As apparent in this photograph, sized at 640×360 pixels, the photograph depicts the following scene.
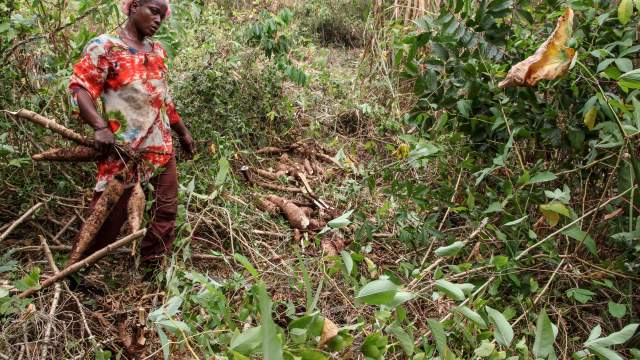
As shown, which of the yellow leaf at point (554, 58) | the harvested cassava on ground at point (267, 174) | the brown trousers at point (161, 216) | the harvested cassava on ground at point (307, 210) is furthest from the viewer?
the harvested cassava on ground at point (267, 174)

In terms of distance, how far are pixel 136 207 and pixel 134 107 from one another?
437 mm

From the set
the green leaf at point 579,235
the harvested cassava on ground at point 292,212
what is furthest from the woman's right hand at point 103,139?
the green leaf at point 579,235

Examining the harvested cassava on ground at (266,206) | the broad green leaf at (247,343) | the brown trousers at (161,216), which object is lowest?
the harvested cassava on ground at (266,206)

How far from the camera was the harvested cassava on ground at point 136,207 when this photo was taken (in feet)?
7.14

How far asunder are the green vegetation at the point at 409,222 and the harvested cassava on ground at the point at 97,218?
15 centimetres

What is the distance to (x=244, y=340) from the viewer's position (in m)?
0.93

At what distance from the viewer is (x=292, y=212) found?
10.1ft

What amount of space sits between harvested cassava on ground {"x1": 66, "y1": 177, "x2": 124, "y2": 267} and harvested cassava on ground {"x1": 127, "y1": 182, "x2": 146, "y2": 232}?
0.22 feet

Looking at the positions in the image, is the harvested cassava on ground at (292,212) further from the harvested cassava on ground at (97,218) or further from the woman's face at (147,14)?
the woman's face at (147,14)

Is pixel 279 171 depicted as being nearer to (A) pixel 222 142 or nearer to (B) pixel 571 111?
(A) pixel 222 142

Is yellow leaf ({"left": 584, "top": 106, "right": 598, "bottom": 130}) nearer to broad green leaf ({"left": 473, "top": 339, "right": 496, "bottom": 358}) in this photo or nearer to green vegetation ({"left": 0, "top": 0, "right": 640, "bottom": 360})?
green vegetation ({"left": 0, "top": 0, "right": 640, "bottom": 360})

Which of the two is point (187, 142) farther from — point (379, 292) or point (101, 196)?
point (379, 292)

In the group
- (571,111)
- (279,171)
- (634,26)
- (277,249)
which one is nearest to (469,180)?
(571,111)

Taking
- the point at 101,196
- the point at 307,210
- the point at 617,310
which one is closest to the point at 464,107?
the point at 617,310
